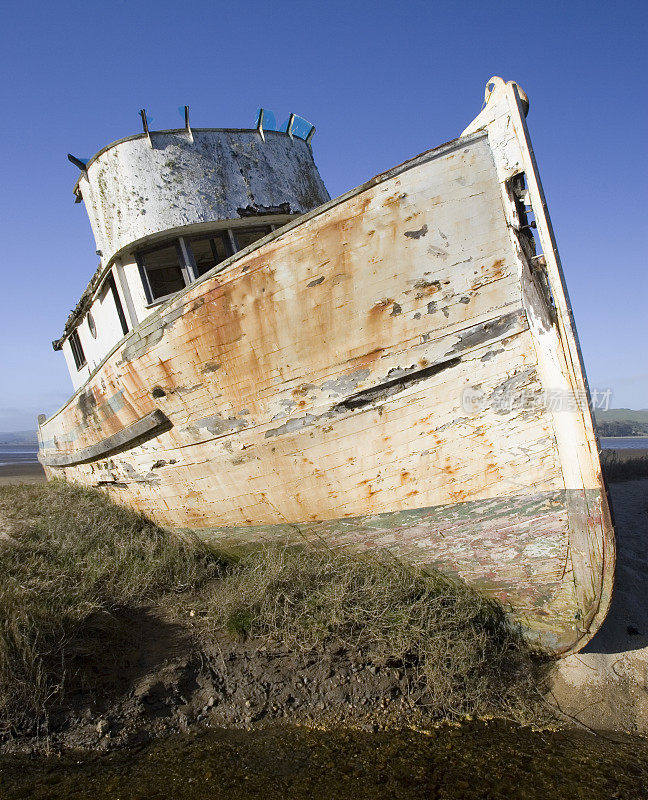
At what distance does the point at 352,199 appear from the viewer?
3.21 metres

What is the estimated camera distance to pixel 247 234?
16.4 feet

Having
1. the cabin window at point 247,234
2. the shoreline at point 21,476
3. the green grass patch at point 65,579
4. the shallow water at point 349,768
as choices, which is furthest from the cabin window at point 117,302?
the shoreline at point 21,476

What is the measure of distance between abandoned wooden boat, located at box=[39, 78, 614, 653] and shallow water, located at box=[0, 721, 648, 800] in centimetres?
76

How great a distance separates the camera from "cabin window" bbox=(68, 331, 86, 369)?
7302 millimetres

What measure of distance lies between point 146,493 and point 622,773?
3.91 m

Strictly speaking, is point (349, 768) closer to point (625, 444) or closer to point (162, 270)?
point (162, 270)

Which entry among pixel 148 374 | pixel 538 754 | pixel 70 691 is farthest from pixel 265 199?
pixel 538 754

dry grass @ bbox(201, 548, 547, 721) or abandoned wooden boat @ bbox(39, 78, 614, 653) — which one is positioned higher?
abandoned wooden boat @ bbox(39, 78, 614, 653)

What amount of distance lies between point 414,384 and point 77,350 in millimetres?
5725

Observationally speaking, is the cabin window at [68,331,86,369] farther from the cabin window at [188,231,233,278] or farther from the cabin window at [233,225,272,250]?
the cabin window at [233,225,272,250]

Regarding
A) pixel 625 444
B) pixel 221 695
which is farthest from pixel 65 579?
pixel 625 444

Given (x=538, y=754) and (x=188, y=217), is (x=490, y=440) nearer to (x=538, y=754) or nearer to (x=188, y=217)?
(x=538, y=754)

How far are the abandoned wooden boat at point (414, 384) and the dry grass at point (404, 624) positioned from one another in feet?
0.55

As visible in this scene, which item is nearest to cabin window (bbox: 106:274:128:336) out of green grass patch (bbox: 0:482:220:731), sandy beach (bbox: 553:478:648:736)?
green grass patch (bbox: 0:482:220:731)
